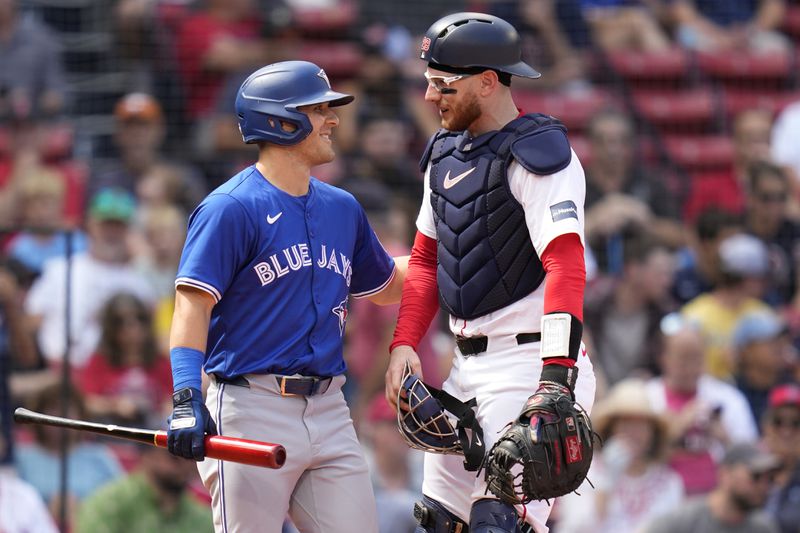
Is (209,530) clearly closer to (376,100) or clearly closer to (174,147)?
(174,147)

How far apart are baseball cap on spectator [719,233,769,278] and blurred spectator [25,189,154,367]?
3.40m

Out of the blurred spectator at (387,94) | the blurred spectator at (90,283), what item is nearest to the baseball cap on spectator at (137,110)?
the blurred spectator at (90,283)

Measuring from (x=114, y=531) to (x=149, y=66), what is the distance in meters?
4.07

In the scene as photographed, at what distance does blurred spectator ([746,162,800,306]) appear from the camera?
926cm

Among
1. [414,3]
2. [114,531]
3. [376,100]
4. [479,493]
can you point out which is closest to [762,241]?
[376,100]

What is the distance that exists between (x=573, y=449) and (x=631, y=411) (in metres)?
3.43

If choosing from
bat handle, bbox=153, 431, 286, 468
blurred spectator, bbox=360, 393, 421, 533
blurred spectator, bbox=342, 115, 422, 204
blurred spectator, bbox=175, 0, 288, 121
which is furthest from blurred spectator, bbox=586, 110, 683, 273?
bat handle, bbox=153, 431, 286, 468

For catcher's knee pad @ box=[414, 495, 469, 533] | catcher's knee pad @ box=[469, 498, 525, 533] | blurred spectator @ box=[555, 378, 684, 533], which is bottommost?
blurred spectator @ box=[555, 378, 684, 533]

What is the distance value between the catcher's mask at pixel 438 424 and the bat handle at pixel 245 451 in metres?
0.57

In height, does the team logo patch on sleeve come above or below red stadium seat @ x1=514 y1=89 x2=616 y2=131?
above

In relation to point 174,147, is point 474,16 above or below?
above

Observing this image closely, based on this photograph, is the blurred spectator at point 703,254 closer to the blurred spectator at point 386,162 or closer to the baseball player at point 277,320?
the blurred spectator at point 386,162

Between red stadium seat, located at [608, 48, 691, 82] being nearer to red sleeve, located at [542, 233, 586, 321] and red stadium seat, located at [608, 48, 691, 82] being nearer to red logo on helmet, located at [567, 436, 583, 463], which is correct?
red sleeve, located at [542, 233, 586, 321]

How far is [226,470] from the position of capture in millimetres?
4430
